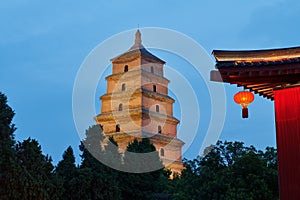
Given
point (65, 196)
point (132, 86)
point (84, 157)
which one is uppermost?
point (132, 86)

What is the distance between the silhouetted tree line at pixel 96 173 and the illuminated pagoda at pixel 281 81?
8.55m

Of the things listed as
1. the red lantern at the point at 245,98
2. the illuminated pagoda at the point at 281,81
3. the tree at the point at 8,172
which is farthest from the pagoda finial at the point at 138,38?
the illuminated pagoda at the point at 281,81

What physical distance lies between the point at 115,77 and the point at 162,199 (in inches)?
564

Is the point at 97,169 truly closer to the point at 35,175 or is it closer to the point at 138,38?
the point at 35,175

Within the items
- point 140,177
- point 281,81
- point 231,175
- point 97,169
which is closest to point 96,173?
point 97,169

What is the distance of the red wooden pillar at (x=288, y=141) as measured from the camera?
214 inches

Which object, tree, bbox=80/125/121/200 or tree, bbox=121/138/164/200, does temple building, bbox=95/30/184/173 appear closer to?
tree, bbox=121/138/164/200

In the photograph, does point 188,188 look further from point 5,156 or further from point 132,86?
point 132,86

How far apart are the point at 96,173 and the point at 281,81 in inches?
507

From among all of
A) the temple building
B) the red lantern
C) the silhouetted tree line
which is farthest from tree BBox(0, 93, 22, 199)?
the temple building

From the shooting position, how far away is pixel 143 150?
2698cm

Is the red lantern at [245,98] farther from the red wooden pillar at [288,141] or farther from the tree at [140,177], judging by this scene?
the tree at [140,177]

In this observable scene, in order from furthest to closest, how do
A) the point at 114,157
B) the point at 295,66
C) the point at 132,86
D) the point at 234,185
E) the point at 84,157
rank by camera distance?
the point at 132,86 < the point at 114,157 < the point at 84,157 < the point at 234,185 < the point at 295,66

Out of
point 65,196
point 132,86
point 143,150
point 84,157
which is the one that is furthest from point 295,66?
point 132,86
